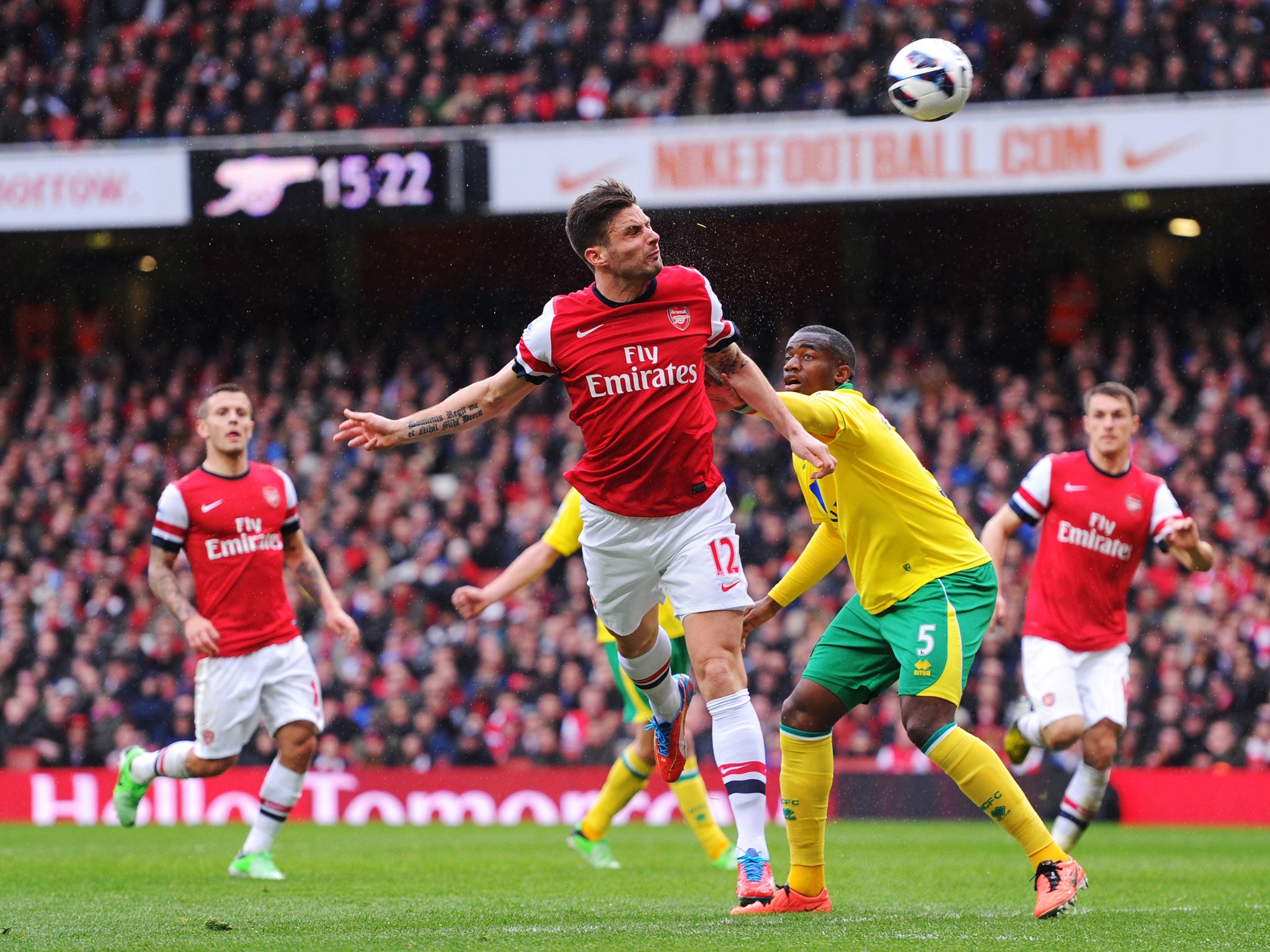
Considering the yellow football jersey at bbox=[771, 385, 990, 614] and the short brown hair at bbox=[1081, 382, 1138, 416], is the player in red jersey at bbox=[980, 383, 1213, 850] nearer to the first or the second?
the short brown hair at bbox=[1081, 382, 1138, 416]

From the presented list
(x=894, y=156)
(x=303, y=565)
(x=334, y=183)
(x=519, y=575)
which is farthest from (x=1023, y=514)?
(x=334, y=183)

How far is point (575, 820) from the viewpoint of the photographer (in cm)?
1554

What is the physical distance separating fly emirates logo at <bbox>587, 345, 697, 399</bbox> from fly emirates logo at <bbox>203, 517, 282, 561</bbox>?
3.45 meters

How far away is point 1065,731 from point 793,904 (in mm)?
3313

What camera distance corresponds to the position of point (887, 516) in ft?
22.1

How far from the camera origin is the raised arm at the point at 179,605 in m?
8.70

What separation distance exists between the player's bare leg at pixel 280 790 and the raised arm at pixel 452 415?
3.27 meters

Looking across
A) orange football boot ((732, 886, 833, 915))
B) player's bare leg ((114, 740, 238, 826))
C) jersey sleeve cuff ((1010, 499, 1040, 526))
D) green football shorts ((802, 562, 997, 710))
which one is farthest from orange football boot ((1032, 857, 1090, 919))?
player's bare leg ((114, 740, 238, 826))

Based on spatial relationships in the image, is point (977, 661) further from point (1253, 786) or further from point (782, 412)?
point (782, 412)

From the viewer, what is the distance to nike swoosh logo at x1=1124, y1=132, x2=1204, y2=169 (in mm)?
18578

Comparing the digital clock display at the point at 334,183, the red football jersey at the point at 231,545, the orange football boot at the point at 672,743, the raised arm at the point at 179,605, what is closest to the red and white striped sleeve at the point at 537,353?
the orange football boot at the point at 672,743

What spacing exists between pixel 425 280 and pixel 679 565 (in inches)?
691

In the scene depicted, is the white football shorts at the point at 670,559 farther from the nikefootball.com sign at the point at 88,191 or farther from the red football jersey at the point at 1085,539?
the nikefootball.com sign at the point at 88,191

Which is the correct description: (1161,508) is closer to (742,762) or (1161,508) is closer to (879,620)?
(879,620)
